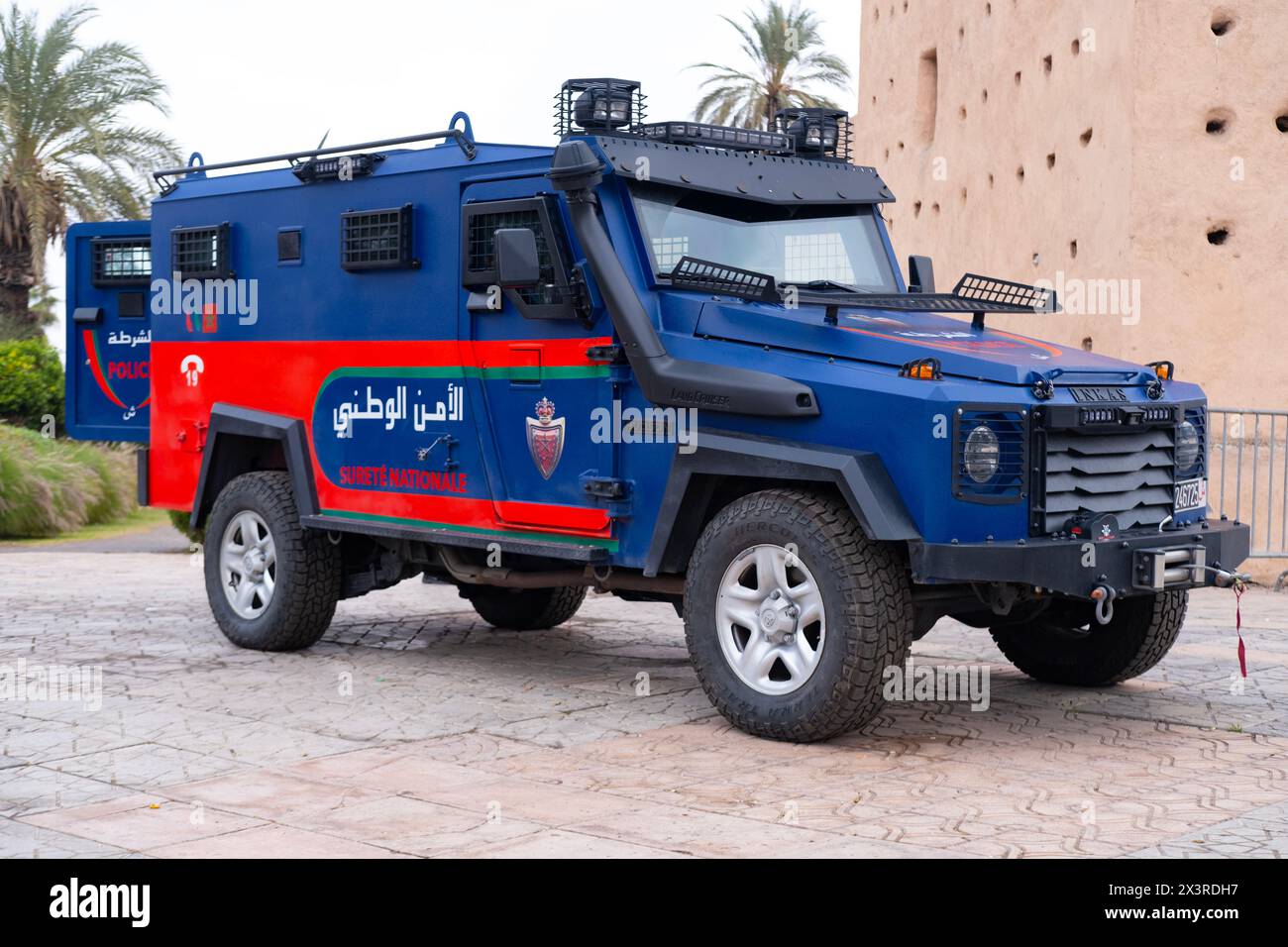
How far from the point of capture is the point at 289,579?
934cm

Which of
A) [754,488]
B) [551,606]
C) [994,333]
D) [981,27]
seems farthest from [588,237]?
[981,27]

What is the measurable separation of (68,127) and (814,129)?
76.0 ft

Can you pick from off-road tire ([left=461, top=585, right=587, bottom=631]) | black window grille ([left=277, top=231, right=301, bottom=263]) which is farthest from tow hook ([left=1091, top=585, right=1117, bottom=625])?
black window grille ([left=277, top=231, right=301, bottom=263])

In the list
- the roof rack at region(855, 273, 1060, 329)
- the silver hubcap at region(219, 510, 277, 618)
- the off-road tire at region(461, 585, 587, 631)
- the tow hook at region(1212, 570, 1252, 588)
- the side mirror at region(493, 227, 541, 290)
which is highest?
the side mirror at region(493, 227, 541, 290)

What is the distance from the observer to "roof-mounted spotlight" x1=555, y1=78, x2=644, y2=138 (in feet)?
25.4

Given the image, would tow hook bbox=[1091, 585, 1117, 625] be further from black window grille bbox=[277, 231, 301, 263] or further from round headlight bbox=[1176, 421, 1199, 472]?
black window grille bbox=[277, 231, 301, 263]

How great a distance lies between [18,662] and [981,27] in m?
14.0

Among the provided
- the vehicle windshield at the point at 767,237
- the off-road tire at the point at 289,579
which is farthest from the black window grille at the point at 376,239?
the vehicle windshield at the point at 767,237

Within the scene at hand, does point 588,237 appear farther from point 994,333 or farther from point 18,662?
point 18,662

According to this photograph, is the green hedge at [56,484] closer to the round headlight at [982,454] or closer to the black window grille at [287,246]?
the black window grille at [287,246]

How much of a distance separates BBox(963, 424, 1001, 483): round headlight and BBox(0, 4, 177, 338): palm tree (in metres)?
24.2

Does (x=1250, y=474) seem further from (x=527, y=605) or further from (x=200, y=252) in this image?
(x=200, y=252)

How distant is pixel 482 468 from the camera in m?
8.33
